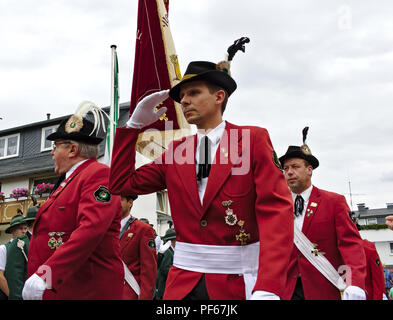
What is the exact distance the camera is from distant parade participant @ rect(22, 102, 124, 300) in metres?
3.60

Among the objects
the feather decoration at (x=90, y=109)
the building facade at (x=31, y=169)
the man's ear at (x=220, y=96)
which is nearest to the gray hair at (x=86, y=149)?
the feather decoration at (x=90, y=109)

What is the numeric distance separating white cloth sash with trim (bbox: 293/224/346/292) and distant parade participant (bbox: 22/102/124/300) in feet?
6.25

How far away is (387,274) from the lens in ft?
56.2

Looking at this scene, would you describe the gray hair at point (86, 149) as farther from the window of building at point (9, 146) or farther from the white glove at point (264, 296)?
the window of building at point (9, 146)

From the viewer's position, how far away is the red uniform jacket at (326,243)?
4785 mm

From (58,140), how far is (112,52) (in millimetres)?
8089

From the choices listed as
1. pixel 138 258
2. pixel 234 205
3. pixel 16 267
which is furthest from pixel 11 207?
pixel 234 205

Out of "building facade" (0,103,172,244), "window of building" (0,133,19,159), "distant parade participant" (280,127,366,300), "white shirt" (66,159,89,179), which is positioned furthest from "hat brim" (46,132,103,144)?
"window of building" (0,133,19,159)

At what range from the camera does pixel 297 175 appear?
556cm

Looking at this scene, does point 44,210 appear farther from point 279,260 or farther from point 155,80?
point 155,80

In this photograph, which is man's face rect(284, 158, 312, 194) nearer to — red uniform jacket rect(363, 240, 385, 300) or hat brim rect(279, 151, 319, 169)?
hat brim rect(279, 151, 319, 169)

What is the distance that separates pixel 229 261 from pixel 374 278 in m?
4.65

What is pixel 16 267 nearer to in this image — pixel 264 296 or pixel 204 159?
pixel 204 159

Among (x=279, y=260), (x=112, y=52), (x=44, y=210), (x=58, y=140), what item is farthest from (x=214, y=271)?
(x=112, y=52)
